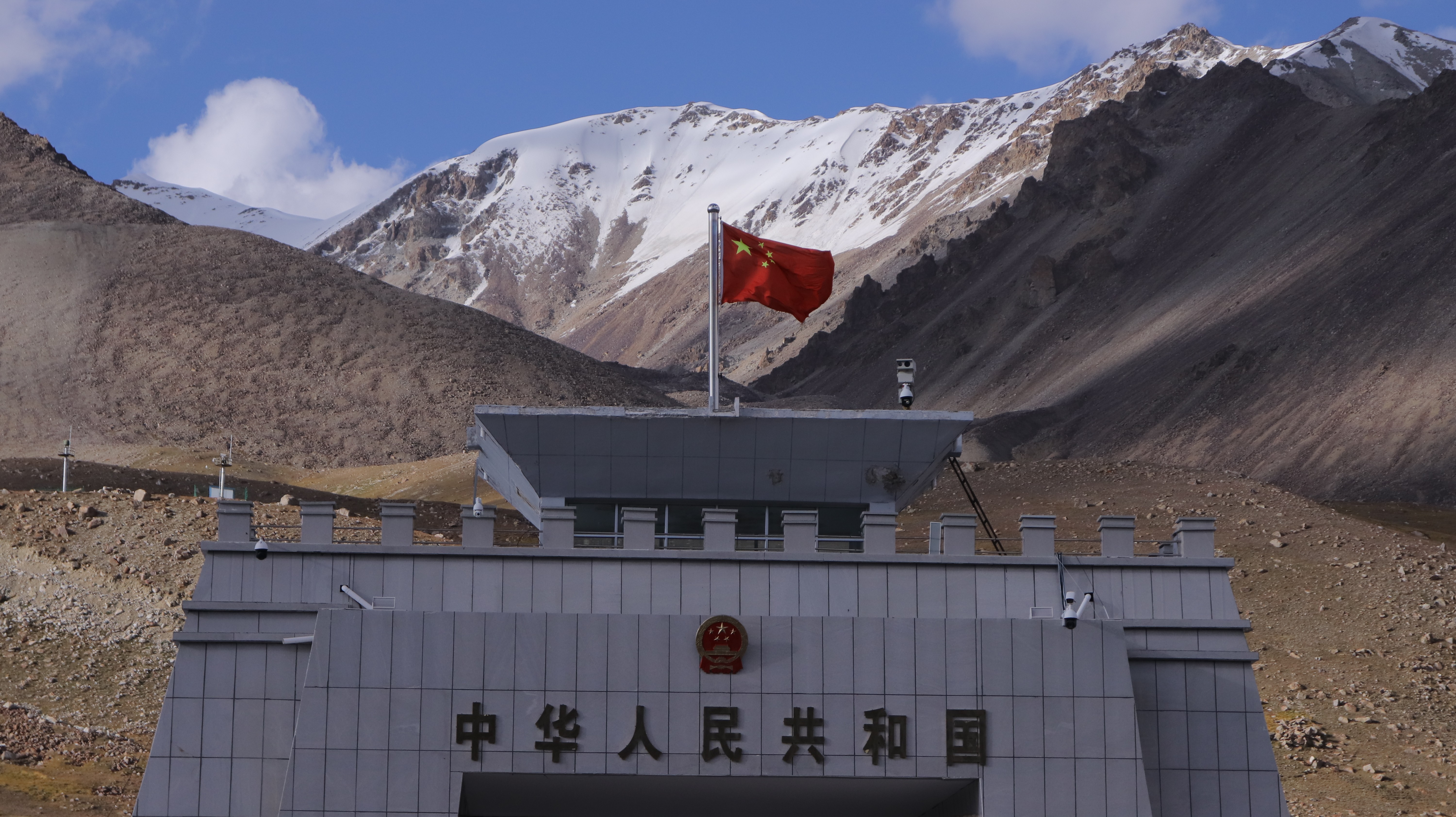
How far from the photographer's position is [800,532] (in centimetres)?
1969

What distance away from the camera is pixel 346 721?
18.1 meters

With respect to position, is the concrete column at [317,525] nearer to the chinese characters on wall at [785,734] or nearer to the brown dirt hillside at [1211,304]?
the chinese characters on wall at [785,734]

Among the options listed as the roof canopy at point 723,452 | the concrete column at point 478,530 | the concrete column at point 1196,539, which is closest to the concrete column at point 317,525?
the concrete column at point 478,530

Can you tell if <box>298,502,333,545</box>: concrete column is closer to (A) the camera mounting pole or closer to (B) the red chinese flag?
(B) the red chinese flag

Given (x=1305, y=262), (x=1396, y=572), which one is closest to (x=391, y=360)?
(x=1305, y=262)

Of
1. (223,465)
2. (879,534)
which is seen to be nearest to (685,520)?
(879,534)

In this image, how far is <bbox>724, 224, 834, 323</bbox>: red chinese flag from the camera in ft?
69.2

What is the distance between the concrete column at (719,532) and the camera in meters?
19.6

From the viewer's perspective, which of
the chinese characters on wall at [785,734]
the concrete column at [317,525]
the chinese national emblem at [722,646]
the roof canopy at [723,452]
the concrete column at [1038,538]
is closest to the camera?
the chinese characters on wall at [785,734]

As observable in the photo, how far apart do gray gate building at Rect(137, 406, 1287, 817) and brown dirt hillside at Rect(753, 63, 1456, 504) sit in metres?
55.1

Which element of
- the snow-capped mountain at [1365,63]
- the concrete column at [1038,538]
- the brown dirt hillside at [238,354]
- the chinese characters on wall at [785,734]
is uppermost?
the snow-capped mountain at [1365,63]

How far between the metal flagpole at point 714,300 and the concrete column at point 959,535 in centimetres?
320

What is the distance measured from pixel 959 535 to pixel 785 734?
11.1ft

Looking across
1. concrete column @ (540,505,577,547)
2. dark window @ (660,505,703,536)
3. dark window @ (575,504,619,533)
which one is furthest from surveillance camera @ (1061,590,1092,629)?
dark window @ (575,504,619,533)
